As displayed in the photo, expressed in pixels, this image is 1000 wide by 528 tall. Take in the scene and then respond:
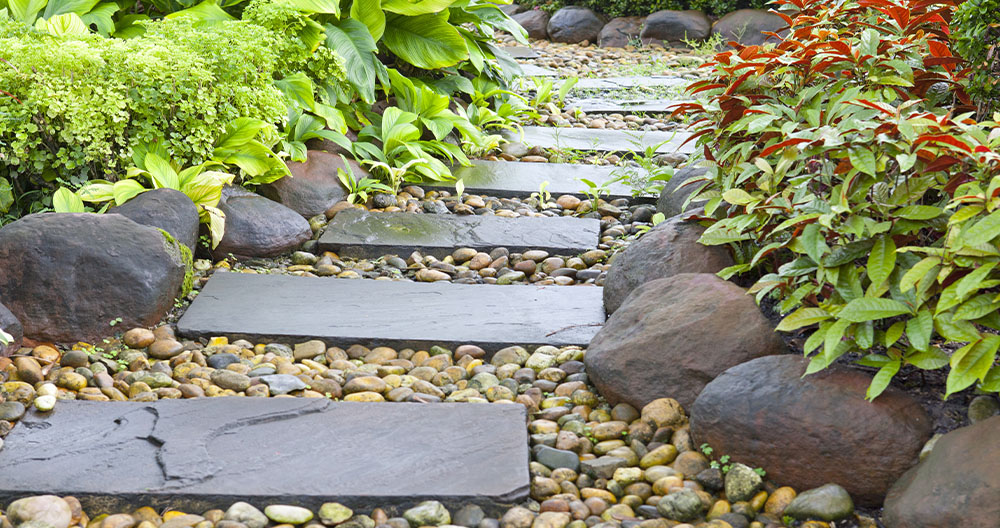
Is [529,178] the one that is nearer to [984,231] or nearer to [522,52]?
[984,231]

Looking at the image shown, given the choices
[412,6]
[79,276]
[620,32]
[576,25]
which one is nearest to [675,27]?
[620,32]

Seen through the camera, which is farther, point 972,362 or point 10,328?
point 10,328

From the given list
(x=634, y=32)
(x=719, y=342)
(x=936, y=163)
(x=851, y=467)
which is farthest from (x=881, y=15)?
(x=634, y=32)

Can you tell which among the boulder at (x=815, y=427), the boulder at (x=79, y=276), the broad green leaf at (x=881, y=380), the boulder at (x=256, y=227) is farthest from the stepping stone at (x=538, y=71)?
the broad green leaf at (x=881, y=380)

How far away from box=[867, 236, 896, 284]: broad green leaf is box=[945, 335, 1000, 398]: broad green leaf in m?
0.24

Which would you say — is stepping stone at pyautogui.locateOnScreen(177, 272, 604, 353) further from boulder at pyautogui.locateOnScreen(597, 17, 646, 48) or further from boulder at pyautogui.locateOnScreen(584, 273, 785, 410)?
boulder at pyautogui.locateOnScreen(597, 17, 646, 48)

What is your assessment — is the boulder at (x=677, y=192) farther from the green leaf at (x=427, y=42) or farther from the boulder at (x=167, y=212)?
the boulder at (x=167, y=212)

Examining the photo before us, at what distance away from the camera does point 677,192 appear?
11.5 feet

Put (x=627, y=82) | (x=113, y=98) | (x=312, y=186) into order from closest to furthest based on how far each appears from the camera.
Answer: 1. (x=113, y=98)
2. (x=312, y=186)
3. (x=627, y=82)

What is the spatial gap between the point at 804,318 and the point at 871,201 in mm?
324

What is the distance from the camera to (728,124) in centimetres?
282

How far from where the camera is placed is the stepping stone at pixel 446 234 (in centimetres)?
344

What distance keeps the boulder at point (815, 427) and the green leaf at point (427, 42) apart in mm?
3065

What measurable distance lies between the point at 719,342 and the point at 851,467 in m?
0.46
